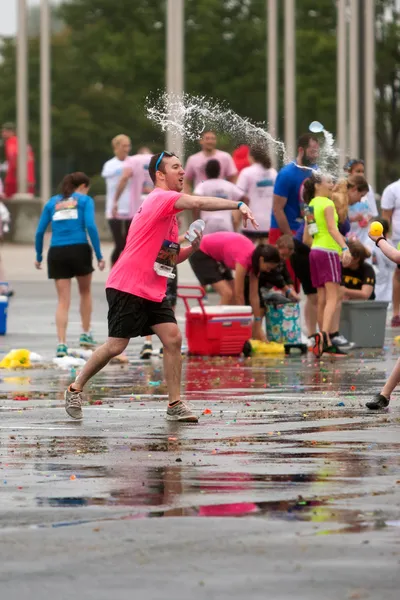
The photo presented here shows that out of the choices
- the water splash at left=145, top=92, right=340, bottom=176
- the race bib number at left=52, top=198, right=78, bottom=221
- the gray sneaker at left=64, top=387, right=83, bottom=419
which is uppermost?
the water splash at left=145, top=92, right=340, bottom=176

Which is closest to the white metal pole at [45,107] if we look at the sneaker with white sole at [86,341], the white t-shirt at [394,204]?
the white t-shirt at [394,204]

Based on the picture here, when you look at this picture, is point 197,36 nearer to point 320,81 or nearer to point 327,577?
point 320,81

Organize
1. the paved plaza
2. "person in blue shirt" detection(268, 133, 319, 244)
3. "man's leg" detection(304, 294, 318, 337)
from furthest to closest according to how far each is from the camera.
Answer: "man's leg" detection(304, 294, 318, 337)
"person in blue shirt" detection(268, 133, 319, 244)
the paved plaza

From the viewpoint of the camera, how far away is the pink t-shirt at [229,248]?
16.9 m

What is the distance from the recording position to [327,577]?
651cm

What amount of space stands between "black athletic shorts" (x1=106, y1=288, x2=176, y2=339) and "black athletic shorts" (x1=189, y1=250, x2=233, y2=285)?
574cm

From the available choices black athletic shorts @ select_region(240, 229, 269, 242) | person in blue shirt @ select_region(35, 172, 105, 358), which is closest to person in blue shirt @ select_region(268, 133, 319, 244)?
person in blue shirt @ select_region(35, 172, 105, 358)

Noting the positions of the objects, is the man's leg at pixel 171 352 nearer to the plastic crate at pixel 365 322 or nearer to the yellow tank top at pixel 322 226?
the yellow tank top at pixel 322 226

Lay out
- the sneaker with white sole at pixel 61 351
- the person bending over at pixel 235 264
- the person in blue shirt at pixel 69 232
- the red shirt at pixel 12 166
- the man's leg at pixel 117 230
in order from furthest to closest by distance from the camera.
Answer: the red shirt at pixel 12 166, the man's leg at pixel 117 230, the person in blue shirt at pixel 69 232, the person bending over at pixel 235 264, the sneaker with white sole at pixel 61 351

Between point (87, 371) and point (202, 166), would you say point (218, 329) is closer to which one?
point (87, 371)

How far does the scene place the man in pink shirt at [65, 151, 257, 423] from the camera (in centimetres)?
1151

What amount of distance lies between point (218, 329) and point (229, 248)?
41.8 inches

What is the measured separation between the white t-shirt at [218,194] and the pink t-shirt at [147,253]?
8.04 m

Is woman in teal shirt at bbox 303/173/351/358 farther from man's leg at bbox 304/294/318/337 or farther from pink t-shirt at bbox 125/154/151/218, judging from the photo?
pink t-shirt at bbox 125/154/151/218
